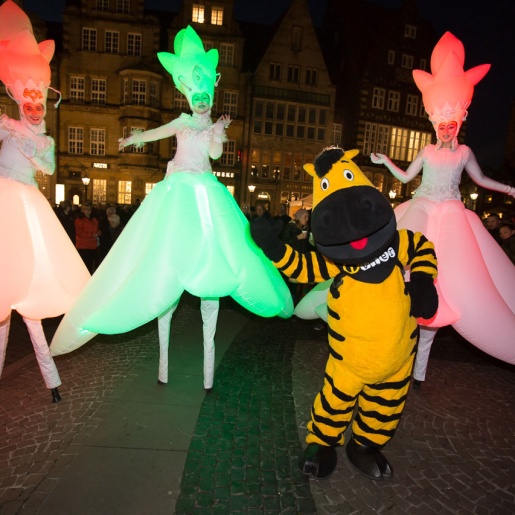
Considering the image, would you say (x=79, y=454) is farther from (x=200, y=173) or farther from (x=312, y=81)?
(x=312, y=81)

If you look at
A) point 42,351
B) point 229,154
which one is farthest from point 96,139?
point 42,351

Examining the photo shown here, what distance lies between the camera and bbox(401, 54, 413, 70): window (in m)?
28.8

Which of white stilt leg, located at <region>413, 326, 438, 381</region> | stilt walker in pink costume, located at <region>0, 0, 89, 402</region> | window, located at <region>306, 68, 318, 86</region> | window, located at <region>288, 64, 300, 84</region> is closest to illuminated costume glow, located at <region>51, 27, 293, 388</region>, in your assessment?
stilt walker in pink costume, located at <region>0, 0, 89, 402</region>

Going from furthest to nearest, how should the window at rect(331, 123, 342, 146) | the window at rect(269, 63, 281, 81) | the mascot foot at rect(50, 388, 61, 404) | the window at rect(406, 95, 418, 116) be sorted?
1. the window at rect(331, 123, 342, 146)
2. the window at rect(406, 95, 418, 116)
3. the window at rect(269, 63, 281, 81)
4. the mascot foot at rect(50, 388, 61, 404)

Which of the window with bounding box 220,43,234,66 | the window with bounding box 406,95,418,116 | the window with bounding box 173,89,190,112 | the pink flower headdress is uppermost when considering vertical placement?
A: the window with bounding box 220,43,234,66

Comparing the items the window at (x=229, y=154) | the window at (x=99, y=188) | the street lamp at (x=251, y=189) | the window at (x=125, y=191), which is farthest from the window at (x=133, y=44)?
the street lamp at (x=251, y=189)

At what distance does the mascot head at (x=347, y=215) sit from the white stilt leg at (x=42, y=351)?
266 centimetres

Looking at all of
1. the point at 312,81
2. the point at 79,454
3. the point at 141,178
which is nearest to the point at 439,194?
the point at 79,454

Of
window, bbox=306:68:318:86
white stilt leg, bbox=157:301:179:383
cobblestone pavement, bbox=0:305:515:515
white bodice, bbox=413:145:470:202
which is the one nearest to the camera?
cobblestone pavement, bbox=0:305:515:515

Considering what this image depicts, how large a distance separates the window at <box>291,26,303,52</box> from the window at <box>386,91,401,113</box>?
7.40m

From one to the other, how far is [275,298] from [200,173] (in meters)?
1.39

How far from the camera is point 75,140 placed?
2580 centimetres

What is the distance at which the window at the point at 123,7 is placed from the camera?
81.8 ft

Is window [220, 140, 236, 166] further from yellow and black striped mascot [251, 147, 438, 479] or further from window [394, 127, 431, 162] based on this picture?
yellow and black striped mascot [251, 147, 438, 479]
